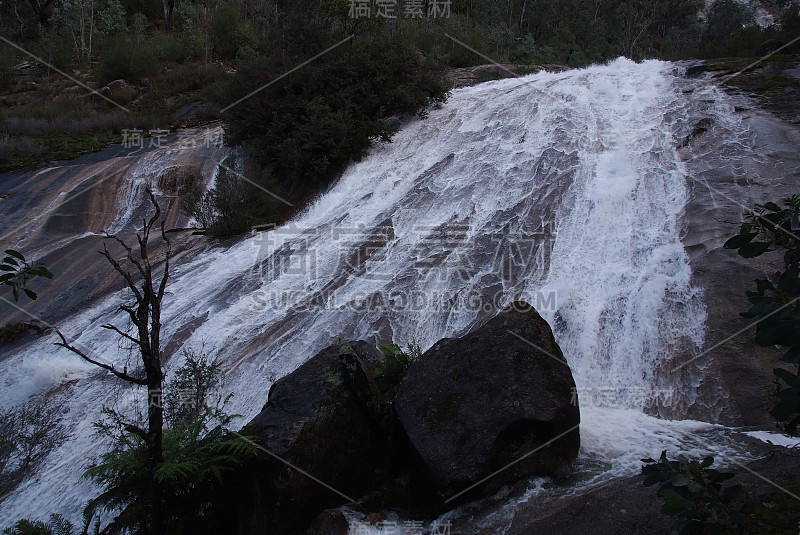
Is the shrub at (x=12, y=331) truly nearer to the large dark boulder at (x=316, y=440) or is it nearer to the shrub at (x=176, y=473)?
the shrub at (x=176, y=473)

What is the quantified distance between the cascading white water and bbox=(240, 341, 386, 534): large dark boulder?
5.85ft

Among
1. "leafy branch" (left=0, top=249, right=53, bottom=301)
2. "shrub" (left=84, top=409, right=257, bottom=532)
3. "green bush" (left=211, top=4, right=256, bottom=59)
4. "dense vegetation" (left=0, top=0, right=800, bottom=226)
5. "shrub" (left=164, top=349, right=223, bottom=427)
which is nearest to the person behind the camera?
"leafy branch" (left=0, top=249, right=53, bottom=301)

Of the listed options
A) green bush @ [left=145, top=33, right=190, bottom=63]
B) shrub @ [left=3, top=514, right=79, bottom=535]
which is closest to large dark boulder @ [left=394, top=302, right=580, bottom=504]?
shrub @ [left=3, top=514, right=79, bottom=535]

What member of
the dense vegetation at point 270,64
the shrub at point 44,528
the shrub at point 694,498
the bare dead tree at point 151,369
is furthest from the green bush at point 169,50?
the shrub at point 694,498

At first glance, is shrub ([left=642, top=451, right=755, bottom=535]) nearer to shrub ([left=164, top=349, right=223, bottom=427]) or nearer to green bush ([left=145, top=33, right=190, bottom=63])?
shrub ([left=164, top=349, right=223, bottom=427])

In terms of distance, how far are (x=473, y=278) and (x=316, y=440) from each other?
3919mm

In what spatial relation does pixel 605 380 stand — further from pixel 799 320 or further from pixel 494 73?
pixel 494 73

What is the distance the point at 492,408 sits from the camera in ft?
17.6

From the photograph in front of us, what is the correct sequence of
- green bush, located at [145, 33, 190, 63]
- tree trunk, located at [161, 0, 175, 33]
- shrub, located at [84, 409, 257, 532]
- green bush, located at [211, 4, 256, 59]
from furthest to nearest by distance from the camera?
tree trunk, located at [161, 0, 175, 33] < green bush, located at [211, 4, 256, 59] < green bush, located at [145, 33, 190, 63] < shrub, located at [84, 409, 257, 532]

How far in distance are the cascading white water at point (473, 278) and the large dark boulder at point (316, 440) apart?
178 cm

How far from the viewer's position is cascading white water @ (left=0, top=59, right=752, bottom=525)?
6.89 meters

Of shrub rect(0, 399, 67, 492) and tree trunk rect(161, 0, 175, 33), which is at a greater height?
tree trunk rect(161, 0, 175, 33)

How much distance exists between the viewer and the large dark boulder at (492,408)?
511 centimetres

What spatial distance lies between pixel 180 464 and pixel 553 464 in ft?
10.9
